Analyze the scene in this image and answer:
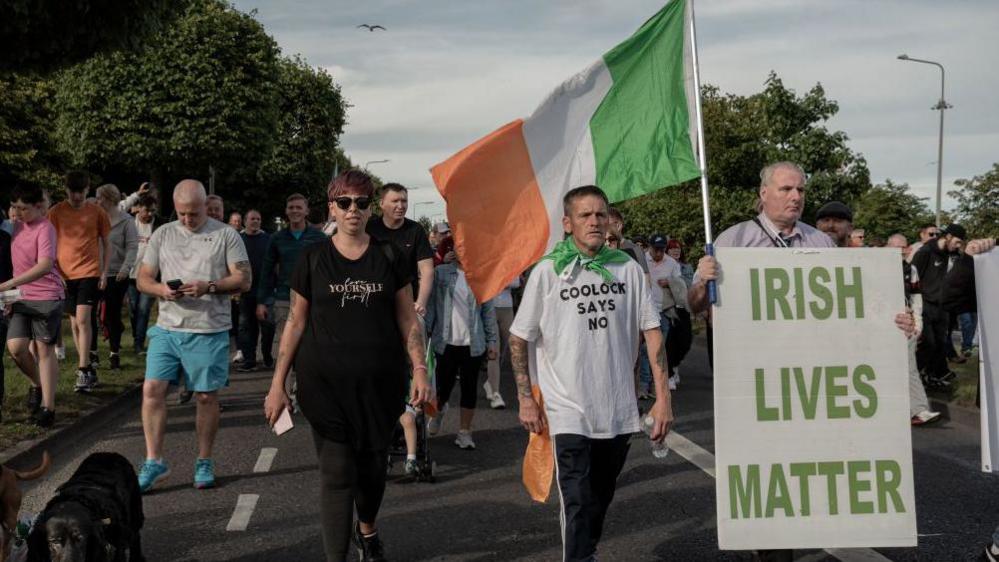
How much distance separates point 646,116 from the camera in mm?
5910

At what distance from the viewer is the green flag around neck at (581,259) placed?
4.83 metres

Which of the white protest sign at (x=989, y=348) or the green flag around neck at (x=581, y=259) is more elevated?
the green flag around neck at (x=581, y=259)

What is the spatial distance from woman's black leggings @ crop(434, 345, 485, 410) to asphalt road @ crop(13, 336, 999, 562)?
417 millimetres

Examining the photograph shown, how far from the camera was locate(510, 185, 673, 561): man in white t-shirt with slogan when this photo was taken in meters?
4.74

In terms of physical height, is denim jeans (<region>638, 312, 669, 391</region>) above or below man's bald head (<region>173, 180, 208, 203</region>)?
below

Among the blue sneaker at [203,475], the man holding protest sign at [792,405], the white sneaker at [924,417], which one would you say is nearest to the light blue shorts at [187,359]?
the blue sneaker at [203,475]

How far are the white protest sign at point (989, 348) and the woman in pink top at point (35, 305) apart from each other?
6.70 metres

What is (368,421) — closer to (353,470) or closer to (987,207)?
(353,470)

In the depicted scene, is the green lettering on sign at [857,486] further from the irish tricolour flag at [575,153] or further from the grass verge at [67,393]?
the grass verge at [67,393]

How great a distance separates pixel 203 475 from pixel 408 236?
83.3 inches

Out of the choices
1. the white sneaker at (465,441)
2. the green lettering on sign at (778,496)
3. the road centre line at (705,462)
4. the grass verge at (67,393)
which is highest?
the green lettering on sign at (778,496)

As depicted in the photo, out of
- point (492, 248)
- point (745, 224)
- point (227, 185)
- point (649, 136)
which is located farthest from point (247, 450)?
point (227, 185)

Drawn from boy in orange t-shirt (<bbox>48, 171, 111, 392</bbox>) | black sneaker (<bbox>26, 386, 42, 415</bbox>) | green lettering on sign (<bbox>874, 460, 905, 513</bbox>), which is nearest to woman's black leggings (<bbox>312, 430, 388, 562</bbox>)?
green lettering on sign (<bbox>874, 460, 905, 513</bbox>)

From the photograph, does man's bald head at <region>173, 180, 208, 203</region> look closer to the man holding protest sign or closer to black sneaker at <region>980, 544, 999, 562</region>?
the man holding protest sign
